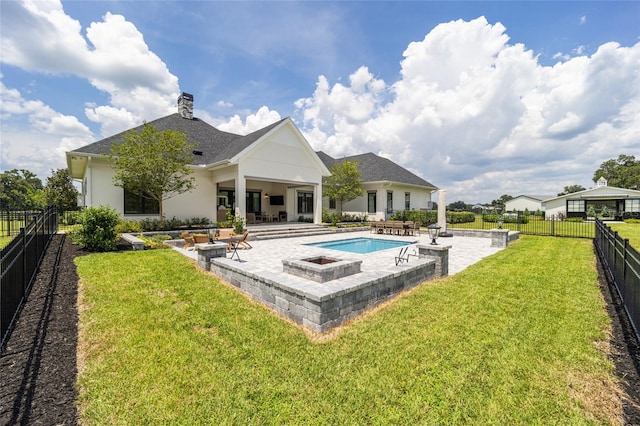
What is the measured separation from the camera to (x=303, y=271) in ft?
17.3

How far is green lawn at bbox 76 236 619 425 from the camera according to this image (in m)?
2.57

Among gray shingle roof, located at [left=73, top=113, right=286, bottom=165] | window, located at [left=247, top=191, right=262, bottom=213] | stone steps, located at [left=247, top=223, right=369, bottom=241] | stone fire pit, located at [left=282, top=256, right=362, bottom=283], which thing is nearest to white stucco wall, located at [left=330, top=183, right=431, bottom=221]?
stone steps, located at [left=247, top=223, right=369, bottom=241]

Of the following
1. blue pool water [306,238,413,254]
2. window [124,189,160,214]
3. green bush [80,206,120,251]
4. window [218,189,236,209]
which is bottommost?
blue pool water [306,238,413,254]

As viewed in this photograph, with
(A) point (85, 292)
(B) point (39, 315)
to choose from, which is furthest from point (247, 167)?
(B) point (39, 315)

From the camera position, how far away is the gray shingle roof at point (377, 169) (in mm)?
23859

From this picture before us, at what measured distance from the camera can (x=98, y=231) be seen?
857 centimetres

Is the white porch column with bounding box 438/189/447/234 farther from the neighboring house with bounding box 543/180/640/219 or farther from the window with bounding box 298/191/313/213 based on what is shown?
the neighboring house with bounding box 543/180/640/219

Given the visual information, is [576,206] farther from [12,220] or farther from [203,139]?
[12,220]

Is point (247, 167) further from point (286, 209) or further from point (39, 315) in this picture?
point (39, 315)

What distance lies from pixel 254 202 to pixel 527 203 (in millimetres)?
51976

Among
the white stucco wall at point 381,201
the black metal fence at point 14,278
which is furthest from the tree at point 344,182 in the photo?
the black metal fence at point 14,278

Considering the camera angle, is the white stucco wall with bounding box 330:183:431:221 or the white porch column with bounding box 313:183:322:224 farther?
the white stucco wall with bounding box 330:183:431:221

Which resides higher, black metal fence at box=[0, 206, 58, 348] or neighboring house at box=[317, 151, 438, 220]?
neighboring house at box=[317, 151, 438, 220]

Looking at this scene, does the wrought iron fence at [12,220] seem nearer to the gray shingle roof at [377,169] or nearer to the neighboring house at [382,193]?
the neighboring house at [382,193]
